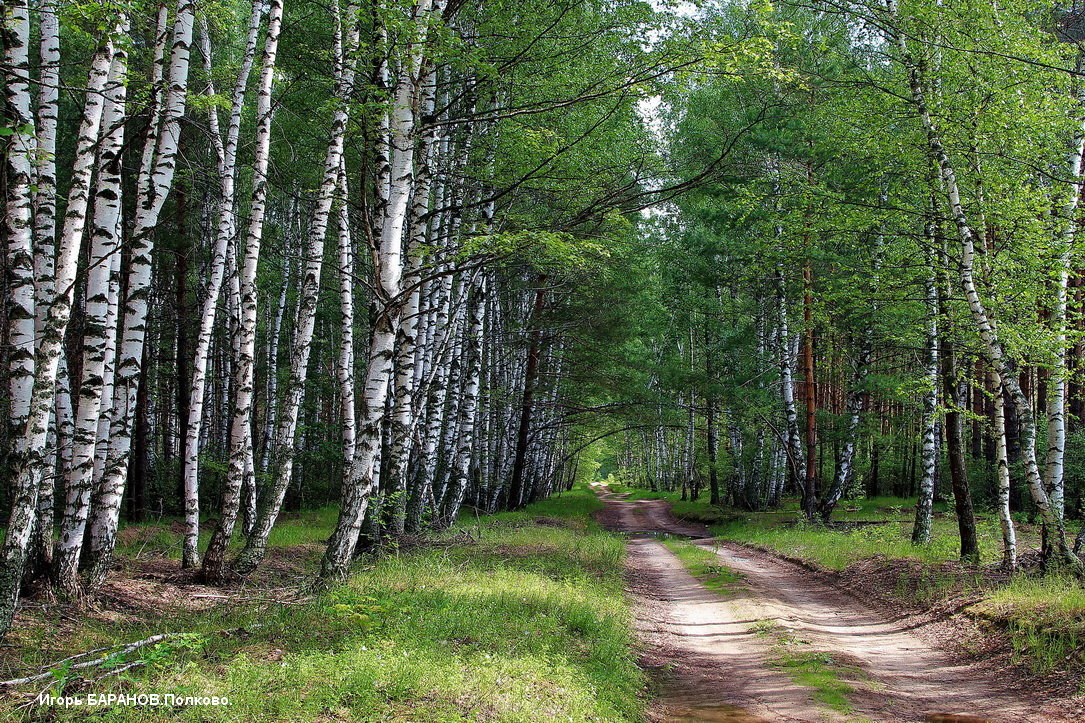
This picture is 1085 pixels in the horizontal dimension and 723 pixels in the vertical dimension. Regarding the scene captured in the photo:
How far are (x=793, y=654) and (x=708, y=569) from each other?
5.64 meters

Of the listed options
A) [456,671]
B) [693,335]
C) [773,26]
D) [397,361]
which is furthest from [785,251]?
[693,335]

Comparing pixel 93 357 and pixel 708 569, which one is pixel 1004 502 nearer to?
pixel 708 569

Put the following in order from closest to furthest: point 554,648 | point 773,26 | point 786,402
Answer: point 554,648
point 773,26
point 786,402

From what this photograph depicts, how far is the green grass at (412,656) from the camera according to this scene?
12.9 feet

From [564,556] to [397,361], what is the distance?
5112mm

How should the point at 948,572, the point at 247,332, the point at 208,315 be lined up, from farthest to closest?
the point at 948,572 < the point at 208,315 < the point at 247,332

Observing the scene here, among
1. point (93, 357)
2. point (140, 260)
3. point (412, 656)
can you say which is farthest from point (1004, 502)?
point (140, 260)

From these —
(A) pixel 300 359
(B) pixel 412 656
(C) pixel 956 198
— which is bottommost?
(B) pixel 412 656

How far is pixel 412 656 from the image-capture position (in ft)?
15.9

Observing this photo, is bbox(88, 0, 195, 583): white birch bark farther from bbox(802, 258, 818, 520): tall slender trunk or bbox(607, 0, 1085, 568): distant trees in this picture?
bbox(802, 258, 818, 520): tall slender trunk

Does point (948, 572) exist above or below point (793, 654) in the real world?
above

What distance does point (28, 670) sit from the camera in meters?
4.18

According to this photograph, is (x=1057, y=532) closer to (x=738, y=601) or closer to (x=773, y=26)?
(x=738, y=601)

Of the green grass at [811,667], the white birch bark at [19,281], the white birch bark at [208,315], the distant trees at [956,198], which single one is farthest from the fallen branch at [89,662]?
the distant trees at [956,198]
